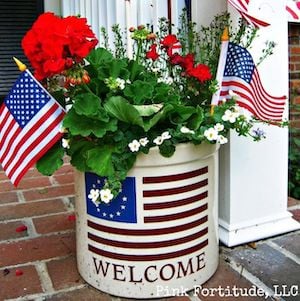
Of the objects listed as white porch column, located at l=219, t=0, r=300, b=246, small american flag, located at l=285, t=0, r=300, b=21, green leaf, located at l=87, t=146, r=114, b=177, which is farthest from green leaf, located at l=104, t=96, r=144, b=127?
small american flag, located at l=285, t=0, r=300, b=21

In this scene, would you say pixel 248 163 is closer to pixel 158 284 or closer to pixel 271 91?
pixel 271 91

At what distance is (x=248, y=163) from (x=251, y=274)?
1.58 ft

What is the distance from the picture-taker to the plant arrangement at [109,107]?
1.35 m

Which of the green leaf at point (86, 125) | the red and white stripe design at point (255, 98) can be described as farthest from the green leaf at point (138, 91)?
the red and white stripe design at point (255, 98)

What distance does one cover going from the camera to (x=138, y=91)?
146cm

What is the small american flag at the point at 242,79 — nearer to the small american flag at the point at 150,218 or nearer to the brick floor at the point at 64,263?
the small american flag at the point at 150,218

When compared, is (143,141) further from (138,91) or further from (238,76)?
(238,76)

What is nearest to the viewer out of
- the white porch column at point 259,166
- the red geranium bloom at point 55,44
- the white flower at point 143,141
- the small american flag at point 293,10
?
the red geranium bloom at point 55,44

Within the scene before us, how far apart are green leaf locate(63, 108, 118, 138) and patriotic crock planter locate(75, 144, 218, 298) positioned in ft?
0.48

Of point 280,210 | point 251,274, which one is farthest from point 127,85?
point 280,210

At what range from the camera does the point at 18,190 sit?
2766 millimetres

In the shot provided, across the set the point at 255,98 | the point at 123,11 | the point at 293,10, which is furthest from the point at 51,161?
the point at 293,10

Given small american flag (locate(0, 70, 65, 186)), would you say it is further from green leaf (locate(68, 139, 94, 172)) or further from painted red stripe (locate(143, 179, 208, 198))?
painted red stripe (locate(143, 179, 208, 198))

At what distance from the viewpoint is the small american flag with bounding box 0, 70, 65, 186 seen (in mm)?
1449
